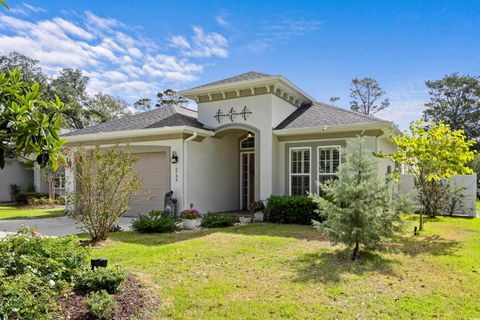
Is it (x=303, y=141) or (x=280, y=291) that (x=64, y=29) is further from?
(x=280, y=291)

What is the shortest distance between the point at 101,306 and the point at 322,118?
34.8 feet

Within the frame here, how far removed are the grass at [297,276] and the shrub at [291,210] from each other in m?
2.15

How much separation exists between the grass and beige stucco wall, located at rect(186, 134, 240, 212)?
4.11 metres

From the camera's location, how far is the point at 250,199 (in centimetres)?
1521

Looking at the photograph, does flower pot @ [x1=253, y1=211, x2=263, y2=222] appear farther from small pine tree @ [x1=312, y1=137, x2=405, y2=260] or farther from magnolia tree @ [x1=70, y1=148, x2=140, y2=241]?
small pine tree @ [x1=312, y1=137, x2=405, y2=260]

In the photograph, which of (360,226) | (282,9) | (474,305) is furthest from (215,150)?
(474,305)

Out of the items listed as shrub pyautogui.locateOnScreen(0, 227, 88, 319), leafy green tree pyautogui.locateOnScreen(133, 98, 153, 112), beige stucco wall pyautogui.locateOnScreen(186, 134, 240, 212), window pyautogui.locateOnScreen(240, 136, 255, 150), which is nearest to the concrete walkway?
beige stucco wall pyautogui.locateOnScreen(186, 134, 240, 212)

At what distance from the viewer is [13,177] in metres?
22.3

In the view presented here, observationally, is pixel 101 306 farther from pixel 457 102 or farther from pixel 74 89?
pixel 457 102

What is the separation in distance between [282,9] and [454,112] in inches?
1300

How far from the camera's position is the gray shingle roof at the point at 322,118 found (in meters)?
11.7

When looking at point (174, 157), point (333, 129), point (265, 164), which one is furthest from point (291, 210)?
point (174, 157)

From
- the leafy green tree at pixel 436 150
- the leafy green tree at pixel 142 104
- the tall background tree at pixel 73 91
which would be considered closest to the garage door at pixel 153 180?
the leafy green tree at pixel 436 150

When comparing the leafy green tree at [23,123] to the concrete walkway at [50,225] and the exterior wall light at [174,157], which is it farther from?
the exterior wall light at [174,157]
